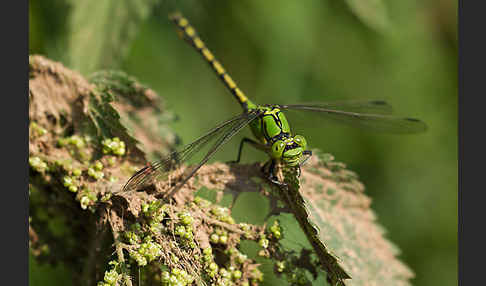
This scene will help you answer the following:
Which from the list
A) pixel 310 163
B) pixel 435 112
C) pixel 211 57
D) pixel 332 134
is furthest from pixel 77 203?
pixel 435 112

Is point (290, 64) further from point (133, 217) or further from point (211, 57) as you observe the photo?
point (133, 217)

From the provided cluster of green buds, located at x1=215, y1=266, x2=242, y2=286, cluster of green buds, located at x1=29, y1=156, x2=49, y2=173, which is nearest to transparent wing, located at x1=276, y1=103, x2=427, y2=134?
cluster of green buds, located at x1=215, y1=266, x2=242, y2=286

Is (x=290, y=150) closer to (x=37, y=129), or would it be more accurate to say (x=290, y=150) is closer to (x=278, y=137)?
(x=278, y=137)

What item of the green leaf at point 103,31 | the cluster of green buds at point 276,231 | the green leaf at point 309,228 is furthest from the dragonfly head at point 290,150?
the green leaf at point 103,31

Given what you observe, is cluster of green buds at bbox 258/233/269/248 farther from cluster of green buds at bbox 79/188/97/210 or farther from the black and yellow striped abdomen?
the black and yellow striped abdomen

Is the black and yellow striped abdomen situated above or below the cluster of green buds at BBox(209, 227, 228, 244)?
above

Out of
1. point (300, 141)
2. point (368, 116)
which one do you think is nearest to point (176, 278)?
point (300, 141)
